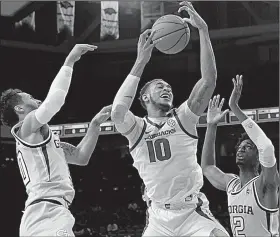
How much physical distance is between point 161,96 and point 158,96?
31 mm

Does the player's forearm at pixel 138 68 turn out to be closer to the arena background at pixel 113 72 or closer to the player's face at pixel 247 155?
the player's face at pixel 247 155

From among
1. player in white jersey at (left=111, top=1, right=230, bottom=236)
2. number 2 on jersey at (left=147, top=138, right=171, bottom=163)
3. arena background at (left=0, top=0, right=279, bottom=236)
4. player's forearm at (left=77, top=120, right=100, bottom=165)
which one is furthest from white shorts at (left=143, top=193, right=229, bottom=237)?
arena background at (left=0, top=0, right=279, bottom=236)

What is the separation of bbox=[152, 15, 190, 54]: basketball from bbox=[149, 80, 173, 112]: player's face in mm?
346

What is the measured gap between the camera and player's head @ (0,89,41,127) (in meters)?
4.93

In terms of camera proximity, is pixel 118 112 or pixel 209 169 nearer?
pixel 118 112

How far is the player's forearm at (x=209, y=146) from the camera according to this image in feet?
19.0

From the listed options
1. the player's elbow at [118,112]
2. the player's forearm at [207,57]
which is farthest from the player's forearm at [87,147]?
the player's forearm at [207,57]

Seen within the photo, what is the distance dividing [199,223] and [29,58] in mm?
13659

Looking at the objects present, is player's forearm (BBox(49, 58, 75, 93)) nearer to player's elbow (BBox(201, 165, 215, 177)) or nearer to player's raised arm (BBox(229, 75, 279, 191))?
player's raised arm (BBox(229, 75, 279, 191))

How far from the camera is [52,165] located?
4.62 meters

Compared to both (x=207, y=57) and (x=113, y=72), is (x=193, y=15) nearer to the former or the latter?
(x=207, y=57)

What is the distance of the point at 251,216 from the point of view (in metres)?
5.39

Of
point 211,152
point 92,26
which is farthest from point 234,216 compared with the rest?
point 92,26

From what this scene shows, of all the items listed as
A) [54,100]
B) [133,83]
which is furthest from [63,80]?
[133,83]
